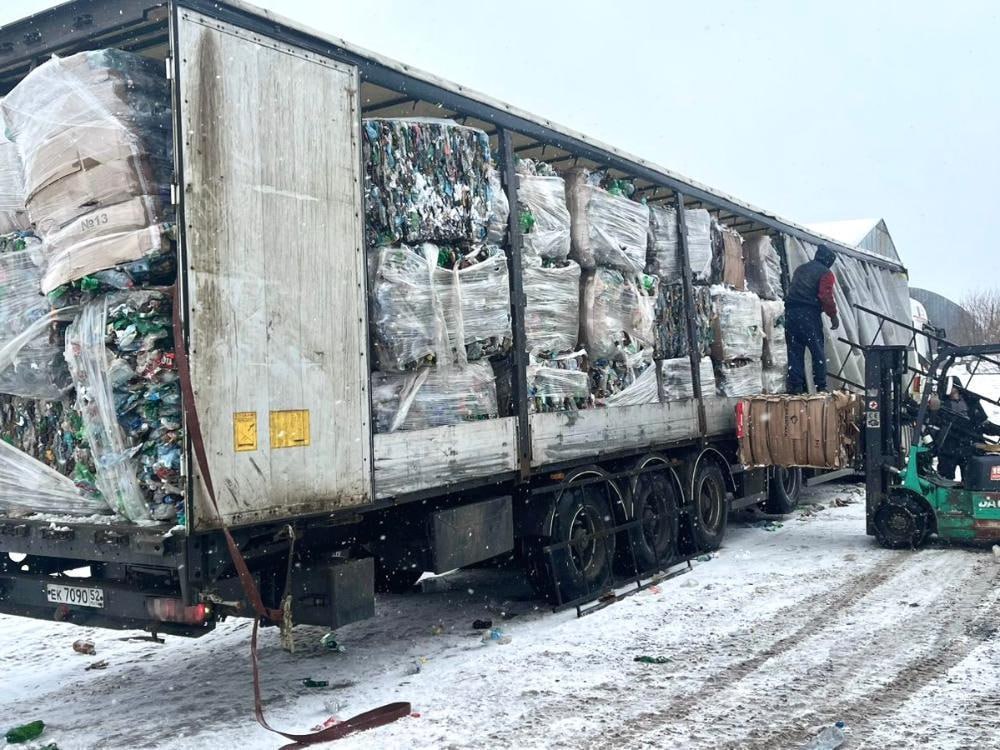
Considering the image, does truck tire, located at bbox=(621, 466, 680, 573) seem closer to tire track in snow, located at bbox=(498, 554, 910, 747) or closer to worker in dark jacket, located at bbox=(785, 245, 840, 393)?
tire track in snow, located at bbox=(498, 554, 910, 747)

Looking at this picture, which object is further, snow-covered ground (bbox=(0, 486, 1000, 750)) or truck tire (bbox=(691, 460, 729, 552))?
truck tire (bbox=(691, 460, 729, 552))

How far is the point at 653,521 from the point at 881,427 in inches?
106

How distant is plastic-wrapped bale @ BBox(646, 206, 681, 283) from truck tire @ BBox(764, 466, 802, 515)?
10.9ft

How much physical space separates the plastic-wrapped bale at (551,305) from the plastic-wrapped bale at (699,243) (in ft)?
7.38

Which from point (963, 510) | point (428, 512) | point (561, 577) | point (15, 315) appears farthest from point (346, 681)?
point (963, 510)

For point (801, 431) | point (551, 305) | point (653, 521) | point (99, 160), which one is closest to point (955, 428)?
point (801, 431)

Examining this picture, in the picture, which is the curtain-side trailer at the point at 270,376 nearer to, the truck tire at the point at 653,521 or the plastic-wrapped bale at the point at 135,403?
the plastic-wrapped bale at the point at 135,403

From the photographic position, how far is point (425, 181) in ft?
18.5

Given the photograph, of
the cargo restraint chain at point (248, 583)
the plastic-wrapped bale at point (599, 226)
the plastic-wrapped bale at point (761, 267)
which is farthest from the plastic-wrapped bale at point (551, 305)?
the plastic-wrapped bale at point (761, 267)

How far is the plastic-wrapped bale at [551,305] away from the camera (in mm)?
6570

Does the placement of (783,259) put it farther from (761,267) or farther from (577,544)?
(577,544)

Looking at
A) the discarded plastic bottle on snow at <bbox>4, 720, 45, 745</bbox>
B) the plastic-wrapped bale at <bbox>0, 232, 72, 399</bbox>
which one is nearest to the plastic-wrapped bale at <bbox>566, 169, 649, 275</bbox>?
the plastic-wrapped bale at <bbox>0, 232, 72, 399</bbox>

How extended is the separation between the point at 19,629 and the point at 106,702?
227 cm

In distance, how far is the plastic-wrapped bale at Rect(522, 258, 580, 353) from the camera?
657cm
